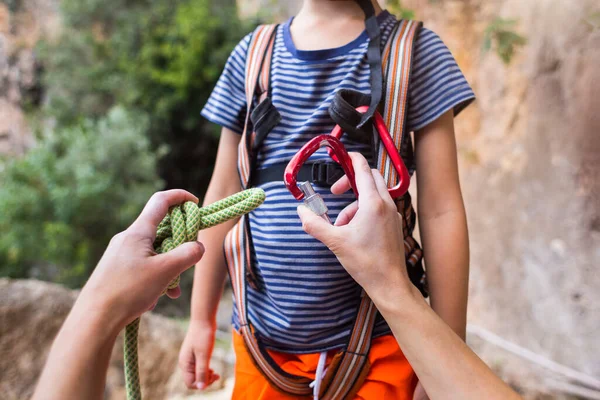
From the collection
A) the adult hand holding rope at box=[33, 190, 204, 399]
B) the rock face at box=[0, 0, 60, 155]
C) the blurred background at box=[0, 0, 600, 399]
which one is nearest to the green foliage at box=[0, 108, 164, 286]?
the blurred background at box=[0, 0, 600, 399]

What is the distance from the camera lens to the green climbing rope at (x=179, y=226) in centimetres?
42

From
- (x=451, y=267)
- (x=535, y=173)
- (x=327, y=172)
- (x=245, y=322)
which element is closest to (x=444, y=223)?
(x=451, y=267)

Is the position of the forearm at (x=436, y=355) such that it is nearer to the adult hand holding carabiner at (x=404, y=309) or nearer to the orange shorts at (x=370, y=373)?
the adult hand holding carabiner at (x=404, y=309)

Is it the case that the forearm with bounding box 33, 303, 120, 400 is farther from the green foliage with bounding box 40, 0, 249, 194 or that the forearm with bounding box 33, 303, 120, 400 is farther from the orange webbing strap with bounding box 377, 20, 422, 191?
the green foliage with bounding box 40, 0, 249, 194

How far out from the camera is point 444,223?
0.60 m

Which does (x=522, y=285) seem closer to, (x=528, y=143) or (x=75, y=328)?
(x=528, y=143)

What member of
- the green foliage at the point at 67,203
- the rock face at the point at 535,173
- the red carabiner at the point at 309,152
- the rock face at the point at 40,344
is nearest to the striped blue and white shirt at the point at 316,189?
the red carabiner at the point at 309,152

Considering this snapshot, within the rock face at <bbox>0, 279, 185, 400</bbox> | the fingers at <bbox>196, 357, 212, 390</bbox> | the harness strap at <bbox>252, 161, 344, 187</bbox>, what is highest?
the harness strap at <bbox>252, 161, 344, 187</bbox>

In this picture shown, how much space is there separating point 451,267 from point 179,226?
0.39 meters

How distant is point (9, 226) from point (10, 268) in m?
0.29

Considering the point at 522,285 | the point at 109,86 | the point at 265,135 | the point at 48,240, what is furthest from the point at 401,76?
the point at 109,86

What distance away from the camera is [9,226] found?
2.00 m

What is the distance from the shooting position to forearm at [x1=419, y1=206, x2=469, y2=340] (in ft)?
1.95

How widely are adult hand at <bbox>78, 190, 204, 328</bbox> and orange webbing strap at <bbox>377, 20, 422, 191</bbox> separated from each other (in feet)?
0.93
